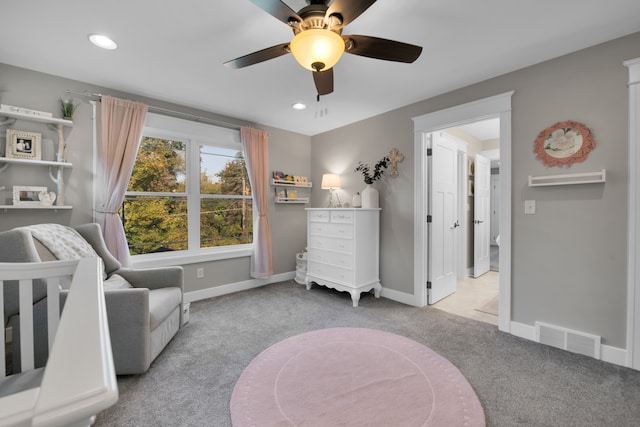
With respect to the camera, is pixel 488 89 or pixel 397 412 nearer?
pixel 397 412

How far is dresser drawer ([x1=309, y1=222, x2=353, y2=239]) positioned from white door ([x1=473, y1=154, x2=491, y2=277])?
8.14 feet

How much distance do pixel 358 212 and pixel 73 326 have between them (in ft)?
9.52

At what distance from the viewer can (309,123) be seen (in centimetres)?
397

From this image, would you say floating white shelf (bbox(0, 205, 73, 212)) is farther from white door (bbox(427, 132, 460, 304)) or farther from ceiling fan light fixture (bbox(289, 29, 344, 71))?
white door (bbox(427, 132, 460, 304))

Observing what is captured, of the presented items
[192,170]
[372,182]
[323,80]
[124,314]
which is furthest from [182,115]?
[372,182]

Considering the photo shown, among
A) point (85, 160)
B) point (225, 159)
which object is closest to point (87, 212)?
point (85, 160)

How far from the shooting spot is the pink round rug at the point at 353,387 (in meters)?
1.49

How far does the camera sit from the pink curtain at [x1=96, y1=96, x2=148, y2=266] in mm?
2725

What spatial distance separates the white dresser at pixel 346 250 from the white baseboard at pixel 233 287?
625mm

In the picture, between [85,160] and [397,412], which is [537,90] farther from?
[85,160]

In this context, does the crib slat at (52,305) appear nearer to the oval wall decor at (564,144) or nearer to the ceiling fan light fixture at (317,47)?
the ceiling fan light fixture at (317,47)

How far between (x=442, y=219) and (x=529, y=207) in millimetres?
1095

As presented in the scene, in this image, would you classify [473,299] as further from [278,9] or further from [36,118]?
[36,118]

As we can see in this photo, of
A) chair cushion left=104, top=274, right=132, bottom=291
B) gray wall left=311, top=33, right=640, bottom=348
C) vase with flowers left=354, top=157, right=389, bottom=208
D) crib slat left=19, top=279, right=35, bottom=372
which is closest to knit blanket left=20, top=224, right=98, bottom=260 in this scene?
chair cushion left=104, top=274, right=132, bottom=291
